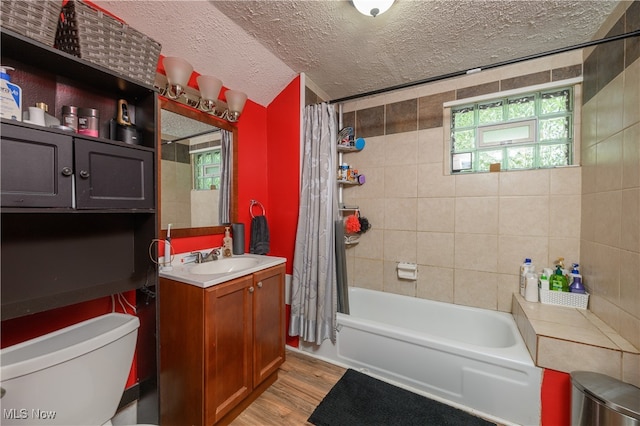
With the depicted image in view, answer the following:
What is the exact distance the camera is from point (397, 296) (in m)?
2.36

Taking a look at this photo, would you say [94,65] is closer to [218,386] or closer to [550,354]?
[218,386]

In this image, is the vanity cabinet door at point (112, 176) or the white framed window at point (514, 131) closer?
the vanity cabinet door at point (112, 176)

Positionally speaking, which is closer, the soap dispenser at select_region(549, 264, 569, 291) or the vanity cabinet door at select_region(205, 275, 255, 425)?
the vanity cabinet door at select_region(205, 275, 255, 425)

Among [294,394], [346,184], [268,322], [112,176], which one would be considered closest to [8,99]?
[112,176]

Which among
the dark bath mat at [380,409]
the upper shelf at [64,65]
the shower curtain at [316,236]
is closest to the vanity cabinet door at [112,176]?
the upper shelf at [64,65]

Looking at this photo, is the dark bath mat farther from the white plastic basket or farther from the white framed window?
the white framed window

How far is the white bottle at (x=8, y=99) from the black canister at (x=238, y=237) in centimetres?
122

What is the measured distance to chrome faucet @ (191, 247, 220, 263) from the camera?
1.62 metres

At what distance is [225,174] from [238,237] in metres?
0.50

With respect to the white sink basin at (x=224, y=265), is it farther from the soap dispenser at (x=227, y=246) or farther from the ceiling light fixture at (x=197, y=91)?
the ceiling light fixture at (x=197, y=91)

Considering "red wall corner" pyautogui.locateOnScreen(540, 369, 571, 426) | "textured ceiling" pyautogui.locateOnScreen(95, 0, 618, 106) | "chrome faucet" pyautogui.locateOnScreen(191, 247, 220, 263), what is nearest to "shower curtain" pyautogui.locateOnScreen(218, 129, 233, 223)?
"chrome faucet" pyautogui.locateOnScreen(191, 247, 220, 263)

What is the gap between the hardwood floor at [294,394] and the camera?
4.77ft

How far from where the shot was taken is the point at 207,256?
1.68 metres

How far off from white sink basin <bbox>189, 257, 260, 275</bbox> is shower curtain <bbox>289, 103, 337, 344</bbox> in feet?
1.38
